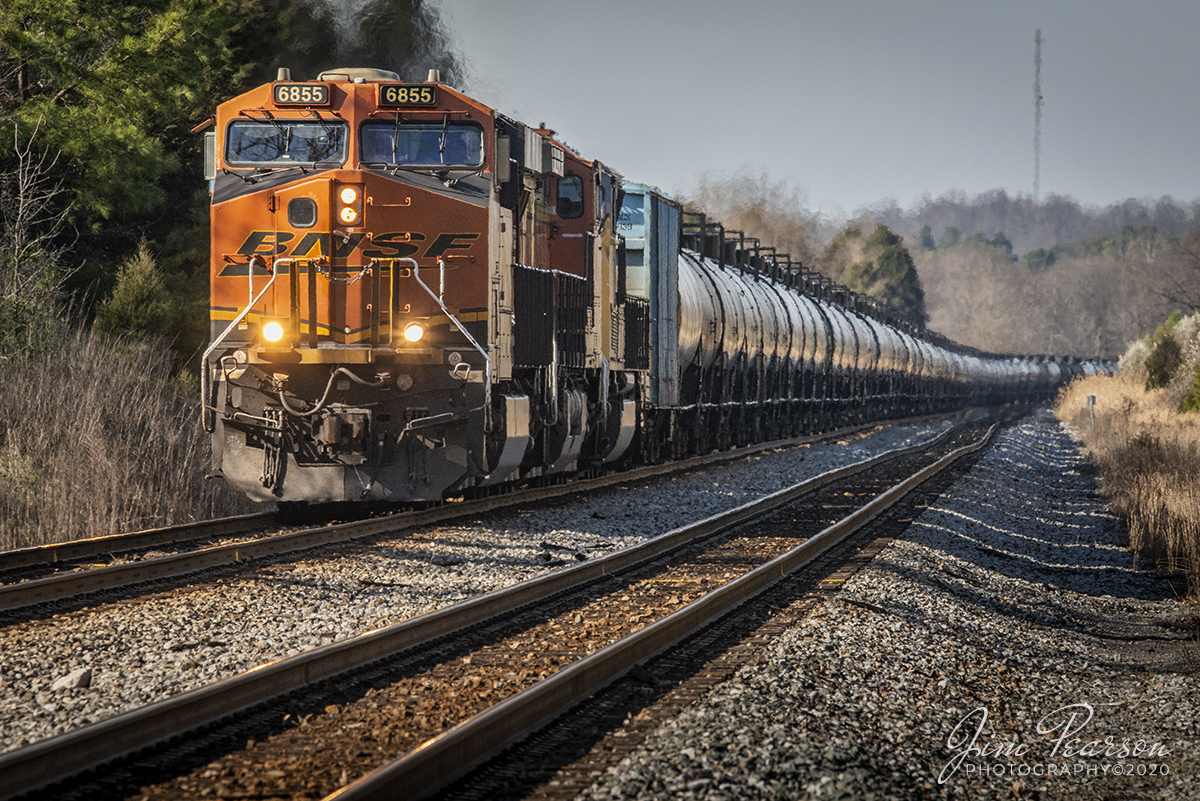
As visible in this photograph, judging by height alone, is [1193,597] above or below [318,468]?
below

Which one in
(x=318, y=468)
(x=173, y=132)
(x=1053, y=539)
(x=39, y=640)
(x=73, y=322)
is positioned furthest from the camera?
(x=173, y=132)

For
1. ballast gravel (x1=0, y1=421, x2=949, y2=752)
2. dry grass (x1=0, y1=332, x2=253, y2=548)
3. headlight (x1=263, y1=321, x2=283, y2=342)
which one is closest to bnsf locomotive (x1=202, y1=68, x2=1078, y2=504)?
headlight (x1=263, y1=321, x2=283, y2=342)

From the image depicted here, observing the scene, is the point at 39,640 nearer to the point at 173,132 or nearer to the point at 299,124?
the point at 299,124

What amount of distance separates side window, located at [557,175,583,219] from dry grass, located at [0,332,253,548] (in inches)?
181

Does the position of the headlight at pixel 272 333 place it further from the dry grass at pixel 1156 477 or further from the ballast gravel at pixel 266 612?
the dry grass at pixel 1156 477

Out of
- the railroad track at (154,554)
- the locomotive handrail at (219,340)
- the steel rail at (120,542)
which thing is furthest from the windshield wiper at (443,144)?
the steel rail at (120,542)

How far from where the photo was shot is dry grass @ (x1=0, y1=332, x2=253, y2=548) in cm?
998

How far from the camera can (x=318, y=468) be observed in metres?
9.77

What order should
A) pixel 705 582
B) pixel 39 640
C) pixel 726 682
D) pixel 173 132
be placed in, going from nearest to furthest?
pixel 726 682, pixel 39 640, pixel 705 582, pixel 173 132

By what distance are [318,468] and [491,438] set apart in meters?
1.49

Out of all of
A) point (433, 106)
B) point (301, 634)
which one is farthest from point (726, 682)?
point (433, 106)

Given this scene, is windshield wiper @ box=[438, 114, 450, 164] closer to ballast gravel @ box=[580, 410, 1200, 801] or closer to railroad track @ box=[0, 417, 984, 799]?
railroad track @ box=[0, 417, 984, 799]

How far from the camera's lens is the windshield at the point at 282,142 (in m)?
10.2

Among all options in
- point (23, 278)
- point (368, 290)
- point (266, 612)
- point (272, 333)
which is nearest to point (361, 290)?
point (368, 290)
